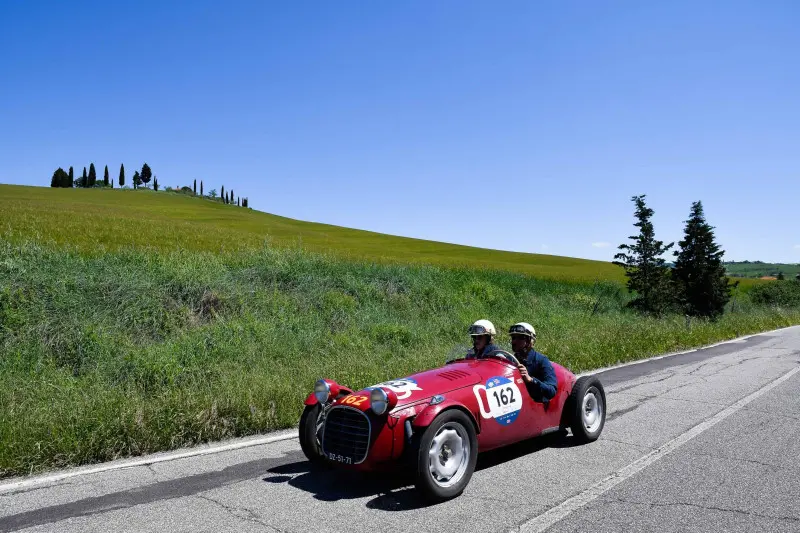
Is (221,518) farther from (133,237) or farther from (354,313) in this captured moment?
(133,237)

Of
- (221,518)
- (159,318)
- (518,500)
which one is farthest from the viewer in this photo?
(159,318)

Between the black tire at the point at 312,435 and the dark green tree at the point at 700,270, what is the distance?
1449 inches

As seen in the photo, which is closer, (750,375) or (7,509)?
(7,509)

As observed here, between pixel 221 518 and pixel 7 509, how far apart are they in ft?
5.51

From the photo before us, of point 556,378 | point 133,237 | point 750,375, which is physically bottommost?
point 750,375

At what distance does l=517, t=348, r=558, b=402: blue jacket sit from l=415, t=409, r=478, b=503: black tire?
1.20 metres

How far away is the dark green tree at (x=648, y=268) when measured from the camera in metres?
30.7

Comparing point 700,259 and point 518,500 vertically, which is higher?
point 700,259

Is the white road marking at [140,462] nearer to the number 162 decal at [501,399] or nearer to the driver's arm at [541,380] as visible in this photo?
the number 162 decal at [501,399]

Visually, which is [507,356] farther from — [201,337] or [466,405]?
[201,337]

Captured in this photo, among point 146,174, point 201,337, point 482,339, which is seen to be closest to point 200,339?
point 201,337

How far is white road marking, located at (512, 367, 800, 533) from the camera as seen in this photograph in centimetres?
414

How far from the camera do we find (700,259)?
125 ft

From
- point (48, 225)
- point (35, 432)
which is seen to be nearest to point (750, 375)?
point (35, 432)
